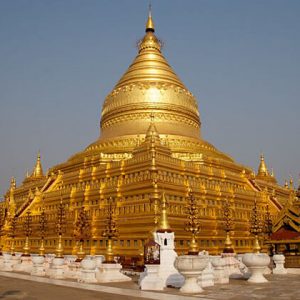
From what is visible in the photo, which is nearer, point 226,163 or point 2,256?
point 2,256

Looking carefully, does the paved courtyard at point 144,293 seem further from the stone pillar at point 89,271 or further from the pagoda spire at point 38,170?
the pagoda spire at point 38,170


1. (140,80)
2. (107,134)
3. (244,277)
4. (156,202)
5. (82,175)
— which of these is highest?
(140,80)

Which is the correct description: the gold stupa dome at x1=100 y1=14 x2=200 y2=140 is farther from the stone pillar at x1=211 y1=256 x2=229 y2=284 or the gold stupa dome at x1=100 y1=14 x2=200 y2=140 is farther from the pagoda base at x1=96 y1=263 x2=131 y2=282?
the stone pillar at x1=211 y1=256 x2=229 y2=284

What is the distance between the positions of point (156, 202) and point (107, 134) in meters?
19.9

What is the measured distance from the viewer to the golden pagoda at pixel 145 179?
36.4 metres

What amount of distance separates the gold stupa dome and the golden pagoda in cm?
12

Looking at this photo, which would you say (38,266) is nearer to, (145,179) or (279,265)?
(145,179)

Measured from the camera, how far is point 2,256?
30.7 metres

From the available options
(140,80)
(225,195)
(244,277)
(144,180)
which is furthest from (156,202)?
(140,80)

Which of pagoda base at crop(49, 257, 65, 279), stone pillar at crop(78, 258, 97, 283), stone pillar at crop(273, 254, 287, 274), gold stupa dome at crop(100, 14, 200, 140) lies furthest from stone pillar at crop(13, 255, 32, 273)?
gold stupa dome at crop(100, 14, 200, 140)

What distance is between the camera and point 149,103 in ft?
168

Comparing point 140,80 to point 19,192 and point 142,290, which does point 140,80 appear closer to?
point 19,192

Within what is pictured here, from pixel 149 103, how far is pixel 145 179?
16771 mm

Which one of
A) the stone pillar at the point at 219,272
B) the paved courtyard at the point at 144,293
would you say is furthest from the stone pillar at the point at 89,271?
the stone pillar at the point at 219,272
